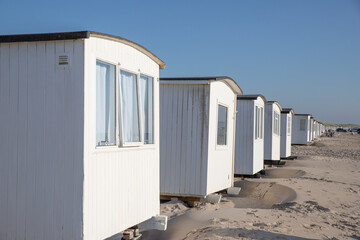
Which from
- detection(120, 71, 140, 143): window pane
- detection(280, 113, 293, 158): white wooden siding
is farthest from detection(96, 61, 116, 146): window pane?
detection(280, 113, 293, 158): white wooden siding

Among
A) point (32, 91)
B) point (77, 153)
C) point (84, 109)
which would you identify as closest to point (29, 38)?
point (32, 91)

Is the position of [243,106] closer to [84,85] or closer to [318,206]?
[318,206]

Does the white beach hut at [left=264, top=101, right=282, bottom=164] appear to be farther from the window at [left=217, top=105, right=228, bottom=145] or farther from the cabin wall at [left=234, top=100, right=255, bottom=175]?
the window at [left=217, top=105, right=228, bottom=145]

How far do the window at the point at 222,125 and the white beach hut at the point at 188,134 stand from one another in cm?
42

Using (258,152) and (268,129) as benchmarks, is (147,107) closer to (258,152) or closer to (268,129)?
(258,152)

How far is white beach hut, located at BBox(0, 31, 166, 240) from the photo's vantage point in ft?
15.7

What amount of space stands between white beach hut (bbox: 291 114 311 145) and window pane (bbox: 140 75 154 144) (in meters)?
29.0

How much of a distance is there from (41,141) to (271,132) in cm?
1302

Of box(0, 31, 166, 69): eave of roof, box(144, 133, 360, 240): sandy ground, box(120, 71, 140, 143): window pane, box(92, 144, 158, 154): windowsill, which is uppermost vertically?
box(0, 31, 166, 69): eave of roof

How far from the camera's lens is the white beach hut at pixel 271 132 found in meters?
16.6

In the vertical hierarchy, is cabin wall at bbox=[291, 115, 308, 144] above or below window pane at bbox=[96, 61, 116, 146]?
below

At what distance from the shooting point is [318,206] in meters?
9.25

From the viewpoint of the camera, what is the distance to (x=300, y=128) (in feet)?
114

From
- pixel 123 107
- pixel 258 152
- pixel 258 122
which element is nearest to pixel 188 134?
pixel 123 107
